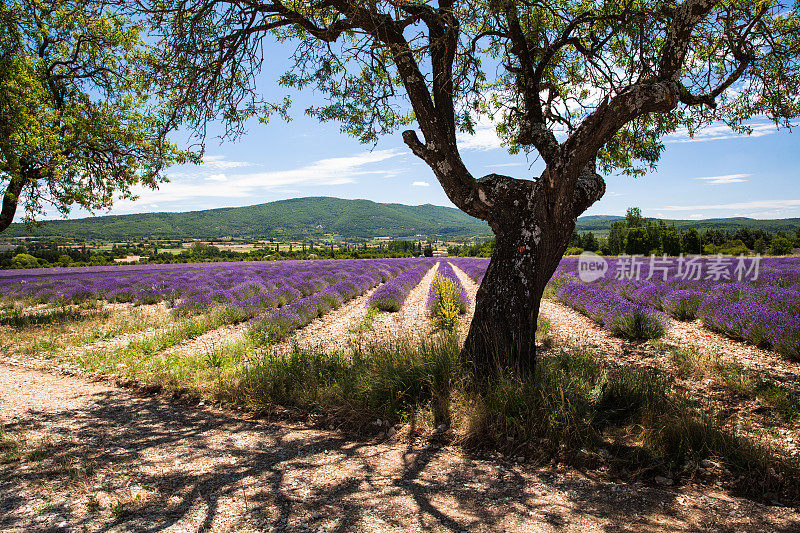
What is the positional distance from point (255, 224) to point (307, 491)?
163 m

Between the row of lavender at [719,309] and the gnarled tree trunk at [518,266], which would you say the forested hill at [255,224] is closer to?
the row of lavender at [719,309]

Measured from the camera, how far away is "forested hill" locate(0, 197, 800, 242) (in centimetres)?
10457

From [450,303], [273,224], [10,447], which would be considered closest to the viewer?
[10,447]

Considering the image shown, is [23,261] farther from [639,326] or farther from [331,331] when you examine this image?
[639,326]

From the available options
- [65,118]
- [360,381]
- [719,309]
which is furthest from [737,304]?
[65,118]

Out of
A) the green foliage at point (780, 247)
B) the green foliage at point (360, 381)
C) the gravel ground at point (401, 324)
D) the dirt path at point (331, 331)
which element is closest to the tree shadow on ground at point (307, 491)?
the green foliage at point (360, 381)

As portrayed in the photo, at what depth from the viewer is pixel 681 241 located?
5341cm

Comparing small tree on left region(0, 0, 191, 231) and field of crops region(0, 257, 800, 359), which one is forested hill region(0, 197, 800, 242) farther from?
small tree on left region(0, 0, 191, 231)

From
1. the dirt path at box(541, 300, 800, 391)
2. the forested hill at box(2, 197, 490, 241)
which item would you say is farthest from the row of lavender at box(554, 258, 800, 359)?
the forested hill at box(2, 197, 490, 241)

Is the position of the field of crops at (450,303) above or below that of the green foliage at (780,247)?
below

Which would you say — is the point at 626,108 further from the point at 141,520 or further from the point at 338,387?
the point at 141,520

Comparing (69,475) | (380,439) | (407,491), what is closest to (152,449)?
(69,475)

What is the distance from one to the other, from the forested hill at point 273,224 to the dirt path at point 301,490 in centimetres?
9295

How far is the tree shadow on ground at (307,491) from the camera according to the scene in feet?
7.65
